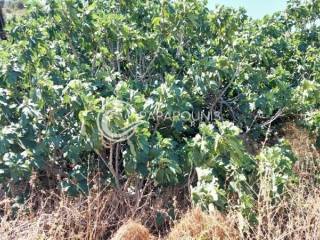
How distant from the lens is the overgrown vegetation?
3229 mm

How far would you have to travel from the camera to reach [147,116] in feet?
11.6

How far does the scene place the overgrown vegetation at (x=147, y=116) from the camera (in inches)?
127

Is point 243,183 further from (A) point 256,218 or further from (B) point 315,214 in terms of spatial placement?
(B) point 315,214

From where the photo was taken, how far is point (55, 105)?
3584 mm

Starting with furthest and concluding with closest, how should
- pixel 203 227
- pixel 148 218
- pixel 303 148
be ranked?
pixel 303 148 < pixel 148 218 < pixel 203 227

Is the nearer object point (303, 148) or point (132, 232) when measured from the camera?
point (132, 232)

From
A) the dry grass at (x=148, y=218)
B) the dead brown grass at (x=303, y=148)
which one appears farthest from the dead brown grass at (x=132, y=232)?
the dead brown grass at (x=303, y=148)

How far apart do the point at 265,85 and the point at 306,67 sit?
0.93 metres

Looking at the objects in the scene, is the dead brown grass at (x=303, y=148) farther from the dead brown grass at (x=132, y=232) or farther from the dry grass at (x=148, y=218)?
the dead brown grass at (x=132, y=232)

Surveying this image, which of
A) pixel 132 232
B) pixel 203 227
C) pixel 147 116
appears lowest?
pixel 132 232

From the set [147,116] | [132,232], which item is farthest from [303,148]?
[132,232]

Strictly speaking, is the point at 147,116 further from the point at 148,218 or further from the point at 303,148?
the point at 303,148

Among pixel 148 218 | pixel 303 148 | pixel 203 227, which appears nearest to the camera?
pixel 203 227

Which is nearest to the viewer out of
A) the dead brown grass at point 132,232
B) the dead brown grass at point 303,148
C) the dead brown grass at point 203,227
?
the dead brown grass at point 203,227
